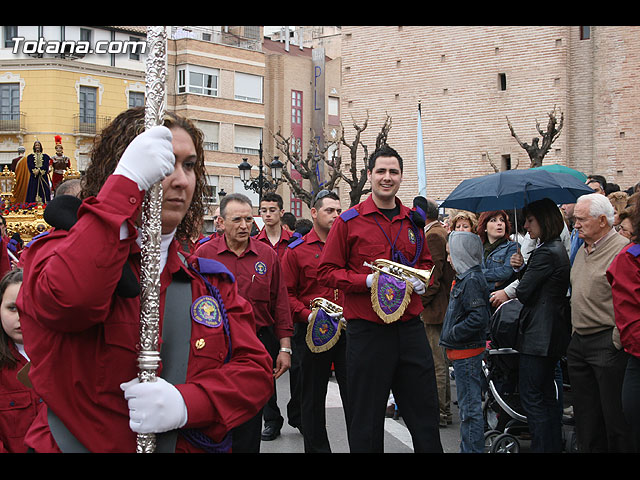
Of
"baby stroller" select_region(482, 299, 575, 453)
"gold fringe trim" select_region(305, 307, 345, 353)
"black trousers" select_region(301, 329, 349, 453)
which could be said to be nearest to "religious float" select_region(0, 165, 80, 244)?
"gold fringe trim" select_region(305, 307, 345, 353)

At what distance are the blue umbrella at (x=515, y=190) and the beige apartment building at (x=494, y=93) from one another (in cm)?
2530

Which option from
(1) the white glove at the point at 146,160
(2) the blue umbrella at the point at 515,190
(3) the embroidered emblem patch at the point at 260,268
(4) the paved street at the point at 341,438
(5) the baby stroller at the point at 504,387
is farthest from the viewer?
(2) the blue umbrella at the point at 515,190

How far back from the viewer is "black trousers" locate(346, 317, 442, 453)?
17.2 ft

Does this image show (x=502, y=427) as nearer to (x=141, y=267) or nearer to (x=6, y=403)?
(x=6, y=403)

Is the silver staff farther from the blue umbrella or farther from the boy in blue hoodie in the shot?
the blue umbrella

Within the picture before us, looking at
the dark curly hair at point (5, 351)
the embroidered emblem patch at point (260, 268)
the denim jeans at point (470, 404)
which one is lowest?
the denim jeans at point (470, 404)

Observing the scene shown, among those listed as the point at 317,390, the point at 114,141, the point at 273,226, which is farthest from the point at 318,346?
the point at 114,141

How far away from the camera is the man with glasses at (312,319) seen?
6.71 metres

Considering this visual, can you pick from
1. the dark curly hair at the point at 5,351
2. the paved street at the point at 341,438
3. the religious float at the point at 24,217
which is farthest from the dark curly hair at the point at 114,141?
the religious float at the point at 24,217

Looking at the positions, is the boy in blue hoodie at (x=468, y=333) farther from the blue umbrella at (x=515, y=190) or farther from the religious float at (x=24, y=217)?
the religious float at (x=24, y=217)

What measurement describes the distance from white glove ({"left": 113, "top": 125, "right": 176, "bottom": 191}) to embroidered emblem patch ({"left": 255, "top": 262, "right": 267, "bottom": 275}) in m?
4.70

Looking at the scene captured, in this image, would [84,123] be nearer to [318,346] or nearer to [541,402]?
[318,346]

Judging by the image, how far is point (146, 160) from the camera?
206 centimetres

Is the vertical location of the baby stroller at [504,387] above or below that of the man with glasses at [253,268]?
below
